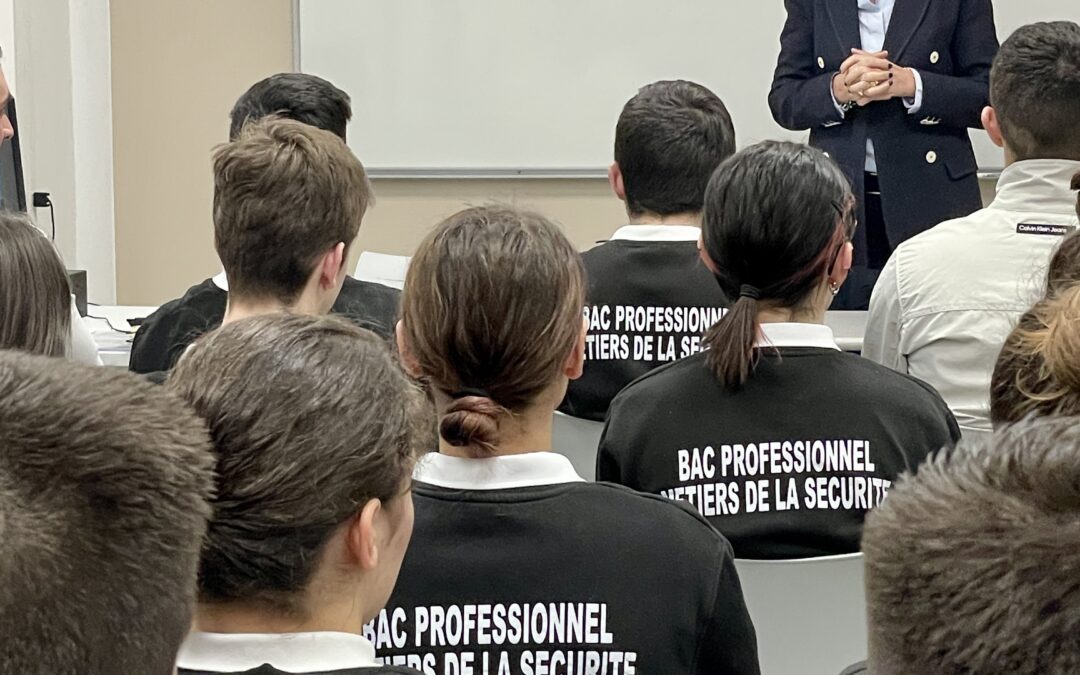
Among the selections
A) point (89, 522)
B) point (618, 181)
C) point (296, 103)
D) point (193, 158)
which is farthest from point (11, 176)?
point (89, 522)

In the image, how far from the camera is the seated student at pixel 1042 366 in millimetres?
1192

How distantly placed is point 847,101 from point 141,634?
3166 mm

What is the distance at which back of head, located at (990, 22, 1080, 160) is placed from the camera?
245 cm

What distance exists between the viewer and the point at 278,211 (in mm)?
2137

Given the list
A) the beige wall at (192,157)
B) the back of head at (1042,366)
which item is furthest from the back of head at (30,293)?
A: the beige wall at (192,157)

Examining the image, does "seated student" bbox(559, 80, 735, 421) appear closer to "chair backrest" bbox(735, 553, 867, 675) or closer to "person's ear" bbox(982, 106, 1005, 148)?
"person's ear" bbox(982, 106, 1005, 148)

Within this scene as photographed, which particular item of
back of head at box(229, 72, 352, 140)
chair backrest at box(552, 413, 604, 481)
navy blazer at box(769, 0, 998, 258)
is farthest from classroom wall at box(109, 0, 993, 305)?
chair backrest at box(552, 413, 604, 481)

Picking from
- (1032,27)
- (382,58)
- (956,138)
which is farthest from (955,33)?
(382,58)

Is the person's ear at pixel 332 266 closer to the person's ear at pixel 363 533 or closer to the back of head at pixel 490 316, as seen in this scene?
the back of head at pixel 490 316

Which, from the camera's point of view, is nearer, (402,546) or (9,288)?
(402,546)

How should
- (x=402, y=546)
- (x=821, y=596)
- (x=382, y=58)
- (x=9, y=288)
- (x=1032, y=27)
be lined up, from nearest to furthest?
(x=402, y=546) < (x=821, y=596) < (x=9, y=288) < (x=1032, y=27) < (x=382, y=58)

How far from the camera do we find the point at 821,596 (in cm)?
162

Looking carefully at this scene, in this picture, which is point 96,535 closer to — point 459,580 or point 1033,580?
point 1033,580

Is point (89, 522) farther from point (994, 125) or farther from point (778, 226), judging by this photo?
point (994, 125)
